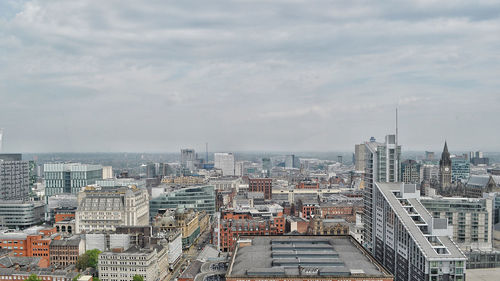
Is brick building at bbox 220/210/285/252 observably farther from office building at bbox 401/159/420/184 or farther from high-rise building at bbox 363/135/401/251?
office building at bbox 401/159/420/184

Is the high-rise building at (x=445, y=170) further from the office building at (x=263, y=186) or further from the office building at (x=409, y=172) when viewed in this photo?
the office building at (x=263, y=186)

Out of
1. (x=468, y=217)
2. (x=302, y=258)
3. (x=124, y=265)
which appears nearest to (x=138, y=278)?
(x=124, y=265)

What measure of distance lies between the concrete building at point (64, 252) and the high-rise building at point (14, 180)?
7418 centimetres

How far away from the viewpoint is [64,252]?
78438 mm

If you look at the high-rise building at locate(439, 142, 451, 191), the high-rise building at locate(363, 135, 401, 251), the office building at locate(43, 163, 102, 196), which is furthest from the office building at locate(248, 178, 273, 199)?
the high-rise building at locate(363, 135, 401, 251)

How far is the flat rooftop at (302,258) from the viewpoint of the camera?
51.6 m

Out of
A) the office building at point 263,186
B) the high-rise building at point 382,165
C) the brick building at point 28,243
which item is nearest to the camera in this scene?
the high-rise building at point 382,165

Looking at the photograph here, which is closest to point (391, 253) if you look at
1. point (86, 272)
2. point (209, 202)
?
point (86, 272)

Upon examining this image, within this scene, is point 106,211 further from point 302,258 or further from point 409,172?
point 409,172

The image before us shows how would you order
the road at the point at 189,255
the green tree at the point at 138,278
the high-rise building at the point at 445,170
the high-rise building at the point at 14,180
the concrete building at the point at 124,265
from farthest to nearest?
the high-rise building at the point at 445,170 < the high-rise building at the point at 14,180 < the road at the point at 189,255 < the concrete building at the point at 124,265 < the green tree at the point at 138,278

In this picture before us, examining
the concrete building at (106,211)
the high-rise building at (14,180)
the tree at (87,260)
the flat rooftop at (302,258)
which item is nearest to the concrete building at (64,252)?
the tree at (87,260)

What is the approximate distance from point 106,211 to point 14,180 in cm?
6651

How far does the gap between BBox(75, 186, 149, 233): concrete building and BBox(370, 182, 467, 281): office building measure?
53545 millimetres

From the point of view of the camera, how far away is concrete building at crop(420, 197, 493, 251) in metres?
84.1
